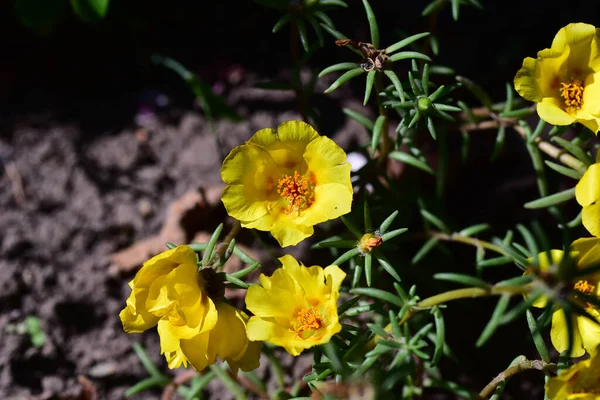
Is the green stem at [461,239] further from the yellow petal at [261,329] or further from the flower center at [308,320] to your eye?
the yellow petal at [261,329]

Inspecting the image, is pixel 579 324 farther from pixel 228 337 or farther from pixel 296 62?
pixel 296 62

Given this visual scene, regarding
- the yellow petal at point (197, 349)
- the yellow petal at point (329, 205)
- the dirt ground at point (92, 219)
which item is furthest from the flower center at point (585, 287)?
the dirt ground at point (92, 219)

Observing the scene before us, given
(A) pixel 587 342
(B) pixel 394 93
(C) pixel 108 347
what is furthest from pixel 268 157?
(C) pixel 108 347

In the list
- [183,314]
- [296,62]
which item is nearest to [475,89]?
[296,62]

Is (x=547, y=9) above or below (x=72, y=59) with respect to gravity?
above

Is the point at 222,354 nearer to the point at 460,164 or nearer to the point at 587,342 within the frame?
the point at 587,342
